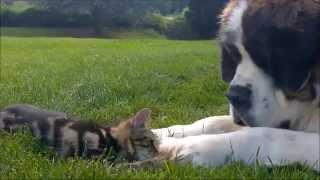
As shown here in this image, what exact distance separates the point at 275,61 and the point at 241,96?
26cm

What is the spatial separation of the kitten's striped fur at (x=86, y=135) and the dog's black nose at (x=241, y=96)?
625 millimetres

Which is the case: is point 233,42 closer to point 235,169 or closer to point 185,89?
point 235,169

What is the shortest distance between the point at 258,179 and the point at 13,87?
4493mm

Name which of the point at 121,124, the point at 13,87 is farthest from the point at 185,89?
the point at 121,124

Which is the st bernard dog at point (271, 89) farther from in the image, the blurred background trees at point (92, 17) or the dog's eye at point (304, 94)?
the blurred background trees at point (92, 17)

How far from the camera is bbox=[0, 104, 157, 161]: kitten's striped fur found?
3.87m

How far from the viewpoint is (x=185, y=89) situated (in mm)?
7145

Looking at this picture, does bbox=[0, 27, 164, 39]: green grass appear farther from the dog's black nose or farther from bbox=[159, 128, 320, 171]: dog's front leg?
bbox=[159, 128, 320, 171]: dog's front leg

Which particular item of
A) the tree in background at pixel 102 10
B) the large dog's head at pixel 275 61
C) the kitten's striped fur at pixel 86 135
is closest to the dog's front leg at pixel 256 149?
the large dog's head at pixel 275 61

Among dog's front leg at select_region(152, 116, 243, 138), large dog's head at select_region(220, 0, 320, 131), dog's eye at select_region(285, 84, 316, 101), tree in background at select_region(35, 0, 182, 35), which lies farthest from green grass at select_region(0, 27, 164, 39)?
dog's eye at select_region(285, 84, 316, 101)

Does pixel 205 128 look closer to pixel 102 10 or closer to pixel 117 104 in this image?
pixel 117 104

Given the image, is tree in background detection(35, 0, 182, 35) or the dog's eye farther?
tree in background detection(35, 0, 182, 35)

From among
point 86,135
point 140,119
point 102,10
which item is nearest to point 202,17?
point 102,10

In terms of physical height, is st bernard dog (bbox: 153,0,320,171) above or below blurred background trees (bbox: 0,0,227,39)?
above
